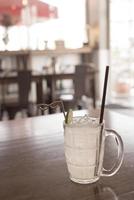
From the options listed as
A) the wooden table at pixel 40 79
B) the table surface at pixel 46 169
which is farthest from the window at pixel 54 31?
the table surface at pixel 46 169

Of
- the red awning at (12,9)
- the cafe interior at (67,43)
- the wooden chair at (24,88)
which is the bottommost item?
the wooden chair at (24,88)

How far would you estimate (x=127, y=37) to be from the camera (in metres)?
6.29

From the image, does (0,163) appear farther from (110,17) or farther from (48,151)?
(110,17)

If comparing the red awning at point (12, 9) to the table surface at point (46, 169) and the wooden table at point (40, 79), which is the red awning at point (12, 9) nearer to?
the wooden table at point (40, 79)

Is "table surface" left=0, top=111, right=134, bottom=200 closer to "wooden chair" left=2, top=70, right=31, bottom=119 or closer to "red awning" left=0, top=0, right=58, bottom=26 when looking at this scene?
"wooden chair" left=2, top=70, right=31, bottom=119

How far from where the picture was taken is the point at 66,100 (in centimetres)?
436

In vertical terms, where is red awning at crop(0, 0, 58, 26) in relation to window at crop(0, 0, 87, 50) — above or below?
above

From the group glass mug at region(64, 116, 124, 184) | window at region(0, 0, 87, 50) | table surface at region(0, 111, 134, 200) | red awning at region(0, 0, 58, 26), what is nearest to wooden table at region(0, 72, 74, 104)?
window at region(0, 0, 87, 50)

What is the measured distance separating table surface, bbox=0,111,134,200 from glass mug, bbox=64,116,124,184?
0.02m

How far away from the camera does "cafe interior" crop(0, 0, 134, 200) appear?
2.70ft

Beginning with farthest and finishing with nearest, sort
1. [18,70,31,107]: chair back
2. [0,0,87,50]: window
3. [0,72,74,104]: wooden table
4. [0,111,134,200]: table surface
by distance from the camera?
[0,0,87,50]: window < [0,72,74,104]: wooden table < [18,70,31,107]: chair back < [0,111,134,200]: table surface

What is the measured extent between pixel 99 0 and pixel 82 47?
95 centimetres

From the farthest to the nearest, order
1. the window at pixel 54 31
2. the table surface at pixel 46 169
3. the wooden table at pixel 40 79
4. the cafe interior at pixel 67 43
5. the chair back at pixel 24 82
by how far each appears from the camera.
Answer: the window at pixel 54 31 < the cafe interior at pixel 67 43 < the wooden table at pixel 40 79 < the chair back at pixel 24 82 < the table surface at pixel 46 169

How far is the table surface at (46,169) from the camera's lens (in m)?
0.76
